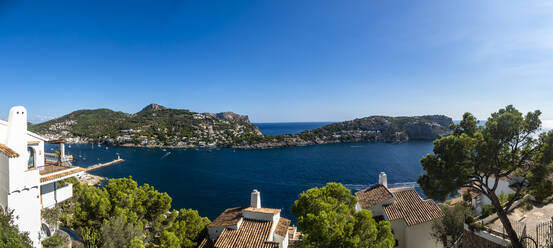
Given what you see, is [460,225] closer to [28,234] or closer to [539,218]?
[539,218]

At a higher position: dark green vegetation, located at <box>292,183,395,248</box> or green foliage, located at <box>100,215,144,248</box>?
dark green vegetation, located at <box>292,183,395,248</box>

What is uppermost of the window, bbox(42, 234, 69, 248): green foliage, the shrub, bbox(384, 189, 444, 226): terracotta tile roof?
the window

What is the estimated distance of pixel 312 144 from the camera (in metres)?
114

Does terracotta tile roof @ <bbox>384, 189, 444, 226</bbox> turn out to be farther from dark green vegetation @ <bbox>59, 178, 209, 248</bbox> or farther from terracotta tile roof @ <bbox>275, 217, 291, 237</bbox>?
dark green vegetation @ <bbox>59, 178, 209, 248</bbox>

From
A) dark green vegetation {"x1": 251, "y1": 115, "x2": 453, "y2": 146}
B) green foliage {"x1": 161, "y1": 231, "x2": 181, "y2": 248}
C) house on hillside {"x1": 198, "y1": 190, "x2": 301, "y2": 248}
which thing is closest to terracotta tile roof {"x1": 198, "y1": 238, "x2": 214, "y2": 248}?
house on hillside {"x1": 198, "y1": 190, "x2": 301, "y2": 248}

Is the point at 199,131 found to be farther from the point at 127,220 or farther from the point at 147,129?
the point at 127,220

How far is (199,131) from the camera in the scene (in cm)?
12181

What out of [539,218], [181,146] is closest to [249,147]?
[181,146]

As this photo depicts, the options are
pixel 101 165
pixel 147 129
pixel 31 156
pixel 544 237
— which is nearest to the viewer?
pixel 544 237

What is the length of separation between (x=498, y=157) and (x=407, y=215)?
525 cm

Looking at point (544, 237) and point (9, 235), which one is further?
point (544, 237)

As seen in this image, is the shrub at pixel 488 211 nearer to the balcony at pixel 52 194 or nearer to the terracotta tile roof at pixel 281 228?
the terracotta tile roof at pixel 281 228

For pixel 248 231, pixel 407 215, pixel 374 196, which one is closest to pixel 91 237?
pixel 248 231

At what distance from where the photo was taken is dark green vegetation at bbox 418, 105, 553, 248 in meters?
9.09
